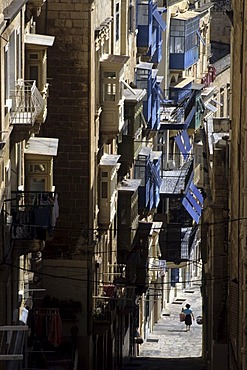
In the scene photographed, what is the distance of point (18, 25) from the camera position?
33000 millimetres

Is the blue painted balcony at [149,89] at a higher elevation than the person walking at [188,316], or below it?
higher

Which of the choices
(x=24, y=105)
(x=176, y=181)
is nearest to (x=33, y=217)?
(x=24, y=105)

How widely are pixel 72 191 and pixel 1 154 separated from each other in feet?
40.9

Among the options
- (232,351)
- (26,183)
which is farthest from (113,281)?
(26,183)

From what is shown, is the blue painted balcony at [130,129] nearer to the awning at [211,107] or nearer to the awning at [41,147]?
the awning at [41,147]

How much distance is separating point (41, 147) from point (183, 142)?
1330 inches

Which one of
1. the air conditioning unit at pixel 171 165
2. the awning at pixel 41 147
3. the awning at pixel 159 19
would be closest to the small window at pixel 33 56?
the awning at pixel 41 147

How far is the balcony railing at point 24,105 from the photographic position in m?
32.0

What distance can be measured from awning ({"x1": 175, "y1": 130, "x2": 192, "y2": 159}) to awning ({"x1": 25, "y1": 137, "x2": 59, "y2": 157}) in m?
32.0

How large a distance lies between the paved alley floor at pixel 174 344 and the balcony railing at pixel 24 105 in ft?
58.0

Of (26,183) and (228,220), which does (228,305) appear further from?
(26,183)

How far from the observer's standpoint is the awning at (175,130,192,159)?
226 ft

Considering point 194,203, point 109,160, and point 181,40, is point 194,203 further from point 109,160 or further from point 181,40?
point 109,160

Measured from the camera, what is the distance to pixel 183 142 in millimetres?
69500
